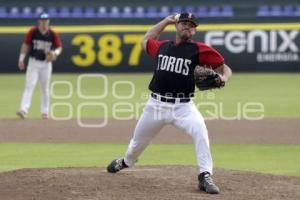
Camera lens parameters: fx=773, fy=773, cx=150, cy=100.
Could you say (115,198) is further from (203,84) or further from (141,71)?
(141,71)

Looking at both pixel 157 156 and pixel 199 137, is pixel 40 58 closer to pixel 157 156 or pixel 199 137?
pixel 157 156

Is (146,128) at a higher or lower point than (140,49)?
higher

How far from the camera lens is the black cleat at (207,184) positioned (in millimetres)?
7727

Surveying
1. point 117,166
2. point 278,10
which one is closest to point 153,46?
point 117,166

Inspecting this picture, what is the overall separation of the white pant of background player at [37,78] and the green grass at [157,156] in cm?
322

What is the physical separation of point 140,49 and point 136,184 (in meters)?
16.1

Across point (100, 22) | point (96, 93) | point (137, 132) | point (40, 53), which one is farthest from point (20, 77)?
point (137, 132)

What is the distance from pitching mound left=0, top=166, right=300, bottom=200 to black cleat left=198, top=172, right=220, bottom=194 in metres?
0.08

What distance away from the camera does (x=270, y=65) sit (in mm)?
24266

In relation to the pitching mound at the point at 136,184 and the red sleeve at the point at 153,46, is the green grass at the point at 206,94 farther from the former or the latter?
the red sleeve at the point at 153,46

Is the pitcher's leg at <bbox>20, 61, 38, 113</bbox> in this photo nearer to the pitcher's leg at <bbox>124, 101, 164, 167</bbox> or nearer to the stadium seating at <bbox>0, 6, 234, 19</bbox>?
the pitcher's leg at <bbox>124, 101, 164, 167</bbox>

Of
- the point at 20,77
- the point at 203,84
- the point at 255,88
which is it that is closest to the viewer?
the point at 203,84

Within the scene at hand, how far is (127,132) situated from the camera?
522 inches

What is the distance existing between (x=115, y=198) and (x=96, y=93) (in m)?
12.4
